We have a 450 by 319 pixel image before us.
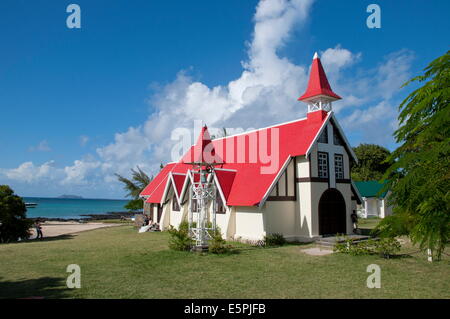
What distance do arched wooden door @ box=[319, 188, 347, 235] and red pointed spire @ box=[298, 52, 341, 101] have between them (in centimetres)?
689

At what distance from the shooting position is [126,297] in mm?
9562

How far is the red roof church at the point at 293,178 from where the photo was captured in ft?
68.7

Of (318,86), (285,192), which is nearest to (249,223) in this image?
(285,192)

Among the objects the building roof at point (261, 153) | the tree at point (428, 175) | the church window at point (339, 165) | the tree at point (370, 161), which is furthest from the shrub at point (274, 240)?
the tree at point (370, 161)

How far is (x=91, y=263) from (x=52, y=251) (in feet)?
16.7

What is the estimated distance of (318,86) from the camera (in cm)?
2331

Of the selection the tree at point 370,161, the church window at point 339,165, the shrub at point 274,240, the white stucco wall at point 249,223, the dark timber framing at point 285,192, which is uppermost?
the tree at point 370,161

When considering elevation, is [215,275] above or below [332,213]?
A: below

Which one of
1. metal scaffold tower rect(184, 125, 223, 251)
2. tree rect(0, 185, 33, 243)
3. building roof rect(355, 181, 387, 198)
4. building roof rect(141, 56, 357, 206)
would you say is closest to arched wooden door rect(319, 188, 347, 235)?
building roof rect(141, 56, 357, 206)

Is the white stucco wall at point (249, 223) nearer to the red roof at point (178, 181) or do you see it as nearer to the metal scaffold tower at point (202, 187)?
the metal scaffold tower at point (202, 187)

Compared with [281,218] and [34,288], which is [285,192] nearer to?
[281,218]

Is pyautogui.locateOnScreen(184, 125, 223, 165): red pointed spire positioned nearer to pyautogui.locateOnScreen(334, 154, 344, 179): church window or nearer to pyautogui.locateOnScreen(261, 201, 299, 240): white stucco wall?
pyautogui.locateOnScreen(261, 201, 299, 240): white stucco wall

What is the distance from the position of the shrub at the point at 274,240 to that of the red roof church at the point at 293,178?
379 millimetres

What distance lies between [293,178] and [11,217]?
20.6 m
